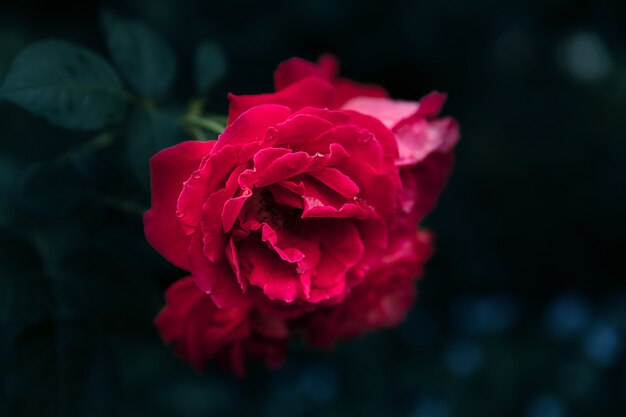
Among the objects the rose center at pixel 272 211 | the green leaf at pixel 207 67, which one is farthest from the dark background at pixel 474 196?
the rose center at pixel 272 211

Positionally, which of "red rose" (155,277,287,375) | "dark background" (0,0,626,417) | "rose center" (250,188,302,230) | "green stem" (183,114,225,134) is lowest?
"dark background" (0,0,626,417)

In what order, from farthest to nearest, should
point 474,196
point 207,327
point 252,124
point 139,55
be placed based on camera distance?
point 474,196, point 139,55, point 207,327, point 252,124

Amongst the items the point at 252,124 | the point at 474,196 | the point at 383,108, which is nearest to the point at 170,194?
the point at 252,124

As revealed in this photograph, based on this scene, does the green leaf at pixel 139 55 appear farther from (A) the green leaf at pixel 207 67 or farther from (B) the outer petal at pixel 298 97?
(B) the outer petal at pixel 298 97

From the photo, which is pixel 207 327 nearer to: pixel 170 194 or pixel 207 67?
pixel 170 194

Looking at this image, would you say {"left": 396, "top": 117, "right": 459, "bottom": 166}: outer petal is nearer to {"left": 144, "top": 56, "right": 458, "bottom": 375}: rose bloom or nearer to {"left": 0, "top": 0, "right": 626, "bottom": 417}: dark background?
{"left": 144, "top": 56, "right": 458, "bottom": 375}: rose bloom

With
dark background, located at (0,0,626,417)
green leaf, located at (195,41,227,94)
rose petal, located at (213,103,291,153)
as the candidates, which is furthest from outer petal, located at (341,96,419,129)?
dark background, located at (0,0,626,417)
